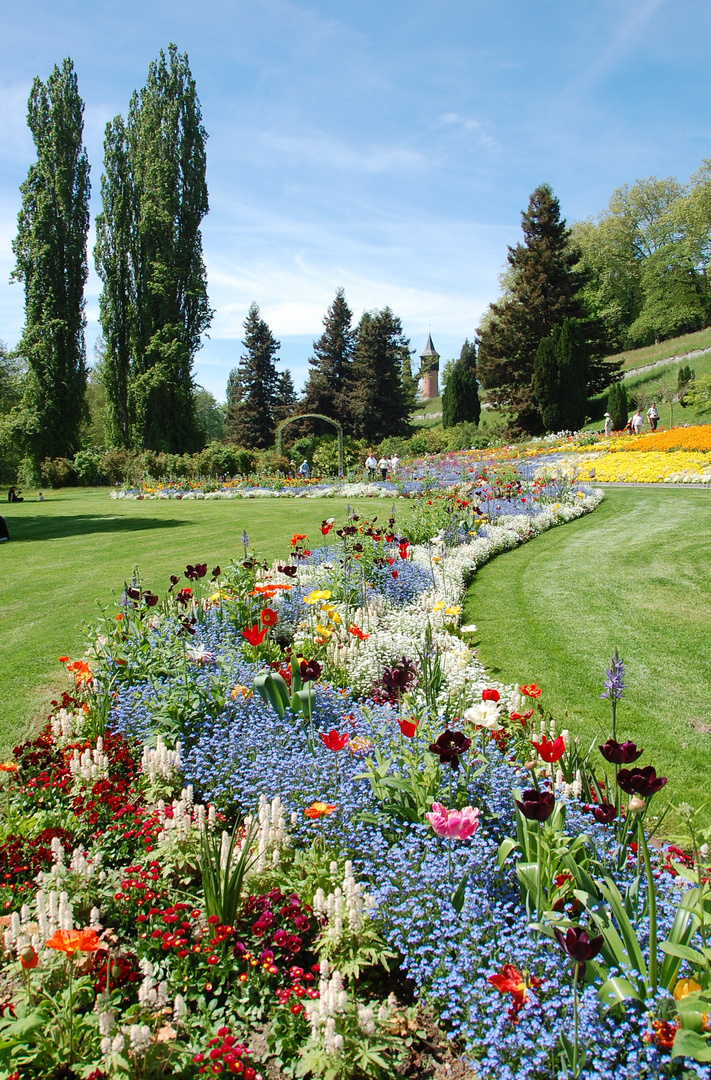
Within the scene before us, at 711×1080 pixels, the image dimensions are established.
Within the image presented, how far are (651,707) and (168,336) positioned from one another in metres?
30.6

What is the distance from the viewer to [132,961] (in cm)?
208

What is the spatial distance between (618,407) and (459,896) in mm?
27380

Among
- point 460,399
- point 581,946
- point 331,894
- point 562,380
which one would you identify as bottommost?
point 331,894

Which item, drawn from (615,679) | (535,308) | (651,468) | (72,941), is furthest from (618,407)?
(72,941)

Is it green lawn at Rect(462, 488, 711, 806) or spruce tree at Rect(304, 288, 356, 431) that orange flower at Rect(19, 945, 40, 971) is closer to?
green lawn at Rect(462, 488, 711, 806)

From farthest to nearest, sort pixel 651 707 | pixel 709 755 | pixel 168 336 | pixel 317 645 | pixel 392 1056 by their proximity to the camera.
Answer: pixel 168 336
pixel 317 645
pixel 651 707
pixel 709 755
pixel 392 1056

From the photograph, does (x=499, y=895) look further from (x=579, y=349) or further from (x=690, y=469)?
(x=579, y=349)

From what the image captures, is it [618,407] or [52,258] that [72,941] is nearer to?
[618,407]

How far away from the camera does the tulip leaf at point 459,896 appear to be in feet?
6.69

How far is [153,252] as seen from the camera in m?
30.9

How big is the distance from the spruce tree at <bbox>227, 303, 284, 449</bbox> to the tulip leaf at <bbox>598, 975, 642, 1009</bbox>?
4082 cm

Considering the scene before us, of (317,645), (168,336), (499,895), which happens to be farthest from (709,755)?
(168,336)

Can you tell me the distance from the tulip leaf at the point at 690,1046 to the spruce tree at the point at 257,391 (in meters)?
41.0

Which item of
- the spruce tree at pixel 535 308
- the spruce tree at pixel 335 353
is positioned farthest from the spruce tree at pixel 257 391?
the spruce tree at pixel 535 308
